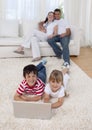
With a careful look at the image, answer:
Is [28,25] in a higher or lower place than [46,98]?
higher

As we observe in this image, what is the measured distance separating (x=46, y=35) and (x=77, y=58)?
28.7 inches

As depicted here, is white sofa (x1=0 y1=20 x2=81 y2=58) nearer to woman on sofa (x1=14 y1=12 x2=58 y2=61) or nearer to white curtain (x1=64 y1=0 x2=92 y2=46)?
woman on sofa (x1=14 y1=12 x2=58 y2=61)

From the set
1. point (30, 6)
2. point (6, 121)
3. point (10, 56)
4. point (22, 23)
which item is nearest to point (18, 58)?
point (10, 56)

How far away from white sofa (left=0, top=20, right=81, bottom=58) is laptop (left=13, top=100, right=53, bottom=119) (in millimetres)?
2354

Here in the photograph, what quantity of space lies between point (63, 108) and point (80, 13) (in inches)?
143

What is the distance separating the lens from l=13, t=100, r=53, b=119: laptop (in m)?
2.05

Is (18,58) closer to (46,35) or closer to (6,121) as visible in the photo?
(46,35)

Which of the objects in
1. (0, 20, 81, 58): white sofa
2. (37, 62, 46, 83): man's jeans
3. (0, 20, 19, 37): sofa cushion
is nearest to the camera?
(37, 62, 46, 83): man's jeans

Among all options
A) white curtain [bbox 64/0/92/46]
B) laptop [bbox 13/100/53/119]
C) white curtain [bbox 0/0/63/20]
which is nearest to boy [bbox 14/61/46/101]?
laptop [bbox 13/100/53/119]

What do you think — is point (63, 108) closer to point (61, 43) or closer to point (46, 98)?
point (46, 98)

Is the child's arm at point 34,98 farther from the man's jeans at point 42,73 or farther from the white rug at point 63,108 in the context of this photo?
the man's jeans at point 42,73

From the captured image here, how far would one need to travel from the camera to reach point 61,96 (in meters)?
2.44

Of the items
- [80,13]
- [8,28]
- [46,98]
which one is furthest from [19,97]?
[80,13]

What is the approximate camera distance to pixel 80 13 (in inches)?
219
